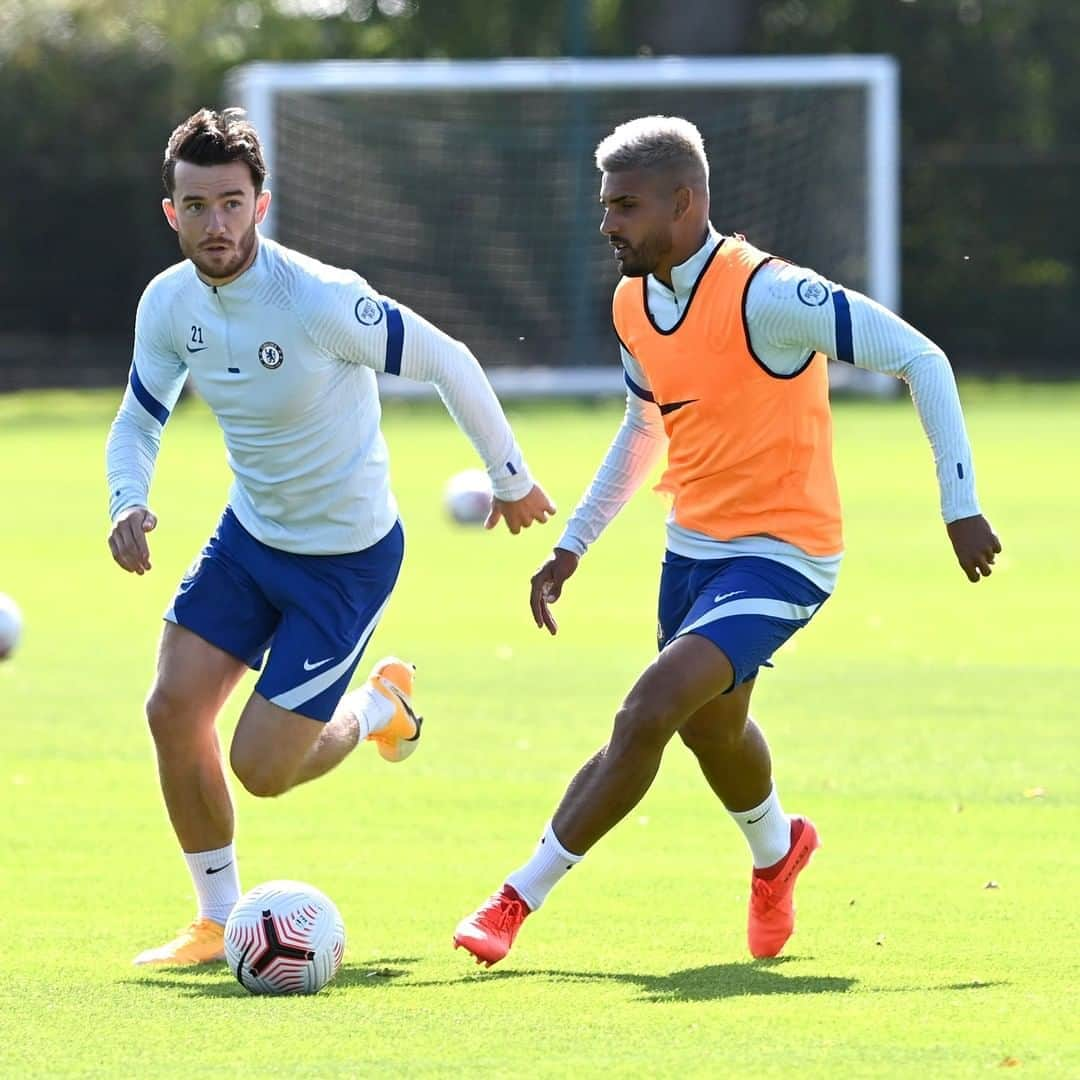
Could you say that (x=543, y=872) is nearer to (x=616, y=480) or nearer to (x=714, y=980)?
(x=714, y=980)

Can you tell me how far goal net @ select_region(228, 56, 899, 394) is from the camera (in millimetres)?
31000

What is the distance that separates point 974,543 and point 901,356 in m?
0.55

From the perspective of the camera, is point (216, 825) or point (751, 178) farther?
point (751, 178)

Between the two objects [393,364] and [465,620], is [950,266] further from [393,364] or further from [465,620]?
[393,364]

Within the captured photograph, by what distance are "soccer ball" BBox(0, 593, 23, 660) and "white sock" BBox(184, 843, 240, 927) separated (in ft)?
19.5

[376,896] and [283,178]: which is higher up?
[283,178]

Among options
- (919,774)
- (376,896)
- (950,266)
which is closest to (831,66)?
(950,266)

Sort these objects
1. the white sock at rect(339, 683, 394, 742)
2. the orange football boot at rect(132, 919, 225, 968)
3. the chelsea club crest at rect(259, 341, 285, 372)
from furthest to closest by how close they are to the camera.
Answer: the white sock at rect(339, 683, 394, 742)
the chelsea club crest at rect(259, 341, 285, 372)
the orange football boot at rect(132, 919, 225, 968)

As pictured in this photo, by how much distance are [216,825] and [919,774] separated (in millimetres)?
3603

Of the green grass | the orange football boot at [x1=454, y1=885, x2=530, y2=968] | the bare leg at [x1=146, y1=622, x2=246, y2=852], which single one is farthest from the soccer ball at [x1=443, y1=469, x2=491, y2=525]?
the orange football boot at [x1=454, y1=885, x2=530, y2=968]

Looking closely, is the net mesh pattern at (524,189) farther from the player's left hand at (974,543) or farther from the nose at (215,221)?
the player's left hand at (974,543)

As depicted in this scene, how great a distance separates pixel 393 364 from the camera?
6.77 m

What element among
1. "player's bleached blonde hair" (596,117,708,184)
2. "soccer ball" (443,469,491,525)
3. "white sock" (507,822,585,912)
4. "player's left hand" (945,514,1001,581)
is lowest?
"white sock" (507,822,585,912)

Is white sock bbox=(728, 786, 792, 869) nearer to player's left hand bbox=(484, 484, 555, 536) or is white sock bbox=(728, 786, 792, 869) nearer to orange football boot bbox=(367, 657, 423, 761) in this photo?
player's left hand bbox=(484, 484, 555, 536)
